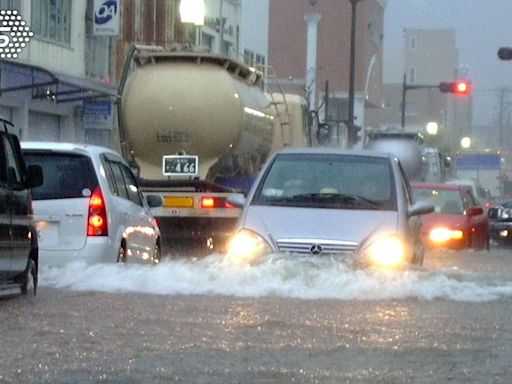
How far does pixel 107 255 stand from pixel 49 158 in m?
1.21

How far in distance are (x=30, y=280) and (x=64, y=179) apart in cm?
218

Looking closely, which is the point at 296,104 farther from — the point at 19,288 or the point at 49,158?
the point at 19,288

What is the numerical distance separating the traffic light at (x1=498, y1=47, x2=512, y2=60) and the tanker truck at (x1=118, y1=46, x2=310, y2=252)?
12941mm

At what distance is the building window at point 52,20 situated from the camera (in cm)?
3700

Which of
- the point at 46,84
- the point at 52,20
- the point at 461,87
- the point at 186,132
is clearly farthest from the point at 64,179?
the point at 461,87

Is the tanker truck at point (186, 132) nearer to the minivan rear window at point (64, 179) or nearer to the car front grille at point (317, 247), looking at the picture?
the minivan rear window at point (64, 179)

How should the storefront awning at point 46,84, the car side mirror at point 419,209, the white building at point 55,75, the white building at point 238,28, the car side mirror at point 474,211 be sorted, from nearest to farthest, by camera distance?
the car side mirror at point 419,209 → the car side mirror at point 474,211 → the storefront awning at point 46,84 → the white building at point 55,75 → the white building at point 238,28

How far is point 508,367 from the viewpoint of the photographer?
8852 millimetres

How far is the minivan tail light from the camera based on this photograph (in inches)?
601

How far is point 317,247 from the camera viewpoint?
14.0 metres

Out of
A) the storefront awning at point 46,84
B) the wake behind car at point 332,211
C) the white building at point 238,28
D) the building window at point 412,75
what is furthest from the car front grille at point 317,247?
the building window at point 412,75

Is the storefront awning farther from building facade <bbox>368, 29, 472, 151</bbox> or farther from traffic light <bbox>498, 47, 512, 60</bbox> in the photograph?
building facade <bbox>368, 29, 472, 151</bbox>

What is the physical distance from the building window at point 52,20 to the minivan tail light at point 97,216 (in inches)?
853

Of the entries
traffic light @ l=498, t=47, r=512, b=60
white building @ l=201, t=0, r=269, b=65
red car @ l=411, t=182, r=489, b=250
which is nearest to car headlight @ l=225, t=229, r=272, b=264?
red car @ l=411, t=182, r=489, b=250
